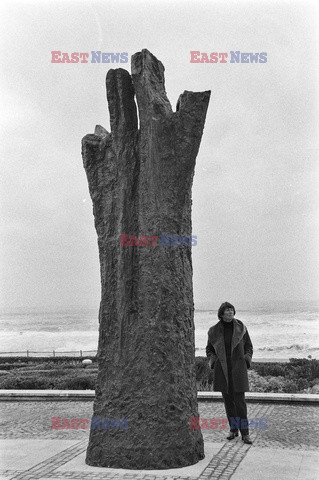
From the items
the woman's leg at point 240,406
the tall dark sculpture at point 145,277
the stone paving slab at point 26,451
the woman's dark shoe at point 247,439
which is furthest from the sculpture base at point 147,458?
the woman's leg at point 240,406

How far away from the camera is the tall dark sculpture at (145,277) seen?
6.05 meters

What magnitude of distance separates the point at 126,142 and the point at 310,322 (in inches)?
2476

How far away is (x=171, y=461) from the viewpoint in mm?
5957

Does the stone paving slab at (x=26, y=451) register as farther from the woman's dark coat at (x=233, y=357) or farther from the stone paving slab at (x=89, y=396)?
the stone paving slab at (x=89, y=396)

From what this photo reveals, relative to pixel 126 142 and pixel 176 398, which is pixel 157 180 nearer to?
pixel 126 142

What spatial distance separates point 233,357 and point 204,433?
1.36 meters

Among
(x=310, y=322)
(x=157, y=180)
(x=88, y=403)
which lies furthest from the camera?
(x=310, y=322)

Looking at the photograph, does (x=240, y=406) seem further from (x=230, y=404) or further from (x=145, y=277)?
(x=145, y=277)

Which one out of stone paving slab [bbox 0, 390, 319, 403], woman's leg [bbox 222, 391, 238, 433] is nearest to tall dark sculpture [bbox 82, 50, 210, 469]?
woman's leg [bbox 222, 391, 238, 433]

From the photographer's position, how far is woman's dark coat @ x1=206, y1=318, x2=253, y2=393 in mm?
7199

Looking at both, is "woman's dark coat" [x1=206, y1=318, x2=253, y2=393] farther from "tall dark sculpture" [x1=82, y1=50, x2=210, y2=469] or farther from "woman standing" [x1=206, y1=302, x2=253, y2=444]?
"tall dark sculpture" [x1=82, y1=50, x2=210, y2=469]

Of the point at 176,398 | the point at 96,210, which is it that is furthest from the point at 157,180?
the point at 176,398

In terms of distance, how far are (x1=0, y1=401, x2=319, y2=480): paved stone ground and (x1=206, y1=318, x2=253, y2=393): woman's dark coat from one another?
A: 2.35 ft

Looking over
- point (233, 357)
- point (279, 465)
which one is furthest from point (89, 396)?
point (279, 465)
